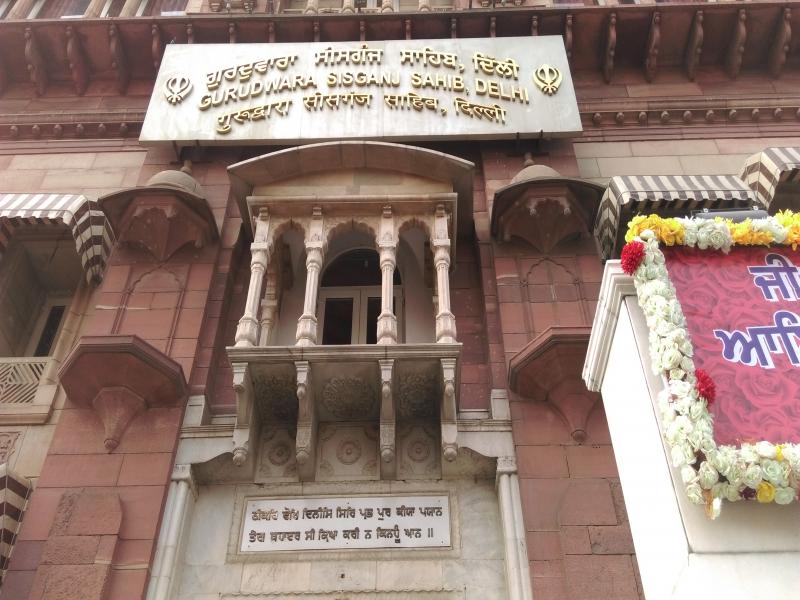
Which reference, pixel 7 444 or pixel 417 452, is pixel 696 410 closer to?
pixel 417 452

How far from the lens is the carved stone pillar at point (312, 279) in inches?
367

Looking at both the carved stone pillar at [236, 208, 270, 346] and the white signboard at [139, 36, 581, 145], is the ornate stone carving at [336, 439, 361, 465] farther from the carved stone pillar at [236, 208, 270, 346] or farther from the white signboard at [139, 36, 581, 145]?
the white signboard at [139, 36, 581, 145]

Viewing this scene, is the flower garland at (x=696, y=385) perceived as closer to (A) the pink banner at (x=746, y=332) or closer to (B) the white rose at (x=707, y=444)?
(B) the white rose at (x=707, y=444)

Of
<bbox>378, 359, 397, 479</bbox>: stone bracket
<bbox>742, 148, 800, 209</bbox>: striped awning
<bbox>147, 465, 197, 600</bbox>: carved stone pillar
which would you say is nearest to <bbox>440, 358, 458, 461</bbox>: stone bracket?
<bbox>378, 359, 397, 479</bbox>: stone bracket

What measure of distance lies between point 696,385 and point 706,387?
0.22ft

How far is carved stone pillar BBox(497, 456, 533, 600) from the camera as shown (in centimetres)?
808

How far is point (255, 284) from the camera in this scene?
10.0 meters

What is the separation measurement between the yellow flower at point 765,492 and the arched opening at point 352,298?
266 inches

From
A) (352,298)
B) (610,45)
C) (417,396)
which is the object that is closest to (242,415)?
(417,396)

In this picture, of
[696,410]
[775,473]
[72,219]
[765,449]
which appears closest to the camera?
[775,473]

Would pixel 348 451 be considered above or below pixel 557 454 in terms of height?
above

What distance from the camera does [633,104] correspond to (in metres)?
14.1

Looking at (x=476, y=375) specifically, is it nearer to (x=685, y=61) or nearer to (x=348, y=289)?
(x=348, y=289)

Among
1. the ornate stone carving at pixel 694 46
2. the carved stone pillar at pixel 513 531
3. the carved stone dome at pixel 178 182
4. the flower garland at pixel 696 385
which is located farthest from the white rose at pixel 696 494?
the ornate stone carving at pixel 694 46
